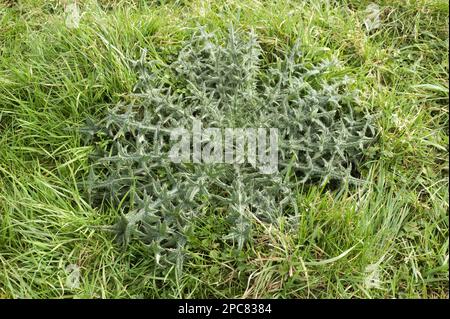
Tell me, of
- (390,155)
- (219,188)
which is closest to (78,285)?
(219,188)

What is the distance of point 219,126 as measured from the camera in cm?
271

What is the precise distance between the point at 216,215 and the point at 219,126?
1.46 ft

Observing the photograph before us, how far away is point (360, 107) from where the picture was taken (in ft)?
9.39

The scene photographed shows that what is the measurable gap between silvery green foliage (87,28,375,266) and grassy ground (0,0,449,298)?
0.08 meters

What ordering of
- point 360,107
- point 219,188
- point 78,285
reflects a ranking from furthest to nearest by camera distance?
point 360,107 → point 219,188 → point 78,285

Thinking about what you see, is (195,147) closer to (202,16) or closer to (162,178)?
(162,178)

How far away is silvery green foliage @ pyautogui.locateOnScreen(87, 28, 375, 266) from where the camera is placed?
247 cm

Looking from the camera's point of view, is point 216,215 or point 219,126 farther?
point 219,126

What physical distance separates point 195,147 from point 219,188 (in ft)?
0.75

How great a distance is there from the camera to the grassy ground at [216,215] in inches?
93.6

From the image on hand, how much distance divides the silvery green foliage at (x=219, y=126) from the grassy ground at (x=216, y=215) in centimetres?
8

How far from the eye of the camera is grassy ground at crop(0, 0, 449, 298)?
2.38m

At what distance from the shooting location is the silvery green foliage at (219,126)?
97.3 inches

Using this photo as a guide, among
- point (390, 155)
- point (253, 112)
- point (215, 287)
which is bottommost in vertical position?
point (215, 287)
